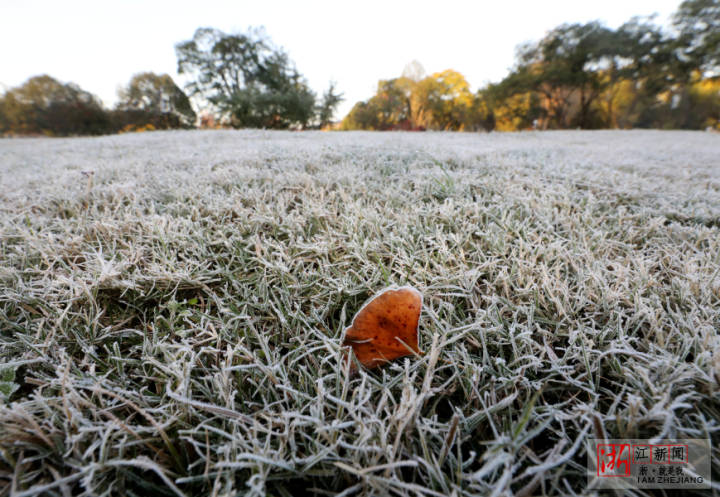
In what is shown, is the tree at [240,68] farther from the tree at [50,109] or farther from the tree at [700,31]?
the tree at [700,31]

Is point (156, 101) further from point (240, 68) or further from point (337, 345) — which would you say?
point (337, 345)

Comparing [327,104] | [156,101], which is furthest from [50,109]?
[327,104]

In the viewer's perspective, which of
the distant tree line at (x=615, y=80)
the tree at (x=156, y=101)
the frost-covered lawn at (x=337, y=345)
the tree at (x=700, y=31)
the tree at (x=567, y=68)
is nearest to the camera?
the frost-covered lawn at (x=337, y=345)

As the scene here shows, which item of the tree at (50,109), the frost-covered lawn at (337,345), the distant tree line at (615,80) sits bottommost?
the frost-covered lawn at (337,345)

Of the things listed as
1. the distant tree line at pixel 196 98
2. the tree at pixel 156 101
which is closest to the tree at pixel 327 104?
the distant tree line at pixel 196 98

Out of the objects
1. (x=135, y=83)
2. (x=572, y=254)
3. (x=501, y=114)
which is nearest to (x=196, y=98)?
(x=135, y=83)

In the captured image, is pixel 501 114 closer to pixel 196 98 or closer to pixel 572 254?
pixel 196 98

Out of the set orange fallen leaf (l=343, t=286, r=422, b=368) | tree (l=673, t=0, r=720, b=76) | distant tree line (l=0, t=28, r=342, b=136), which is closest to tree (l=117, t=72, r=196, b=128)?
distant tree line (l=0, t=28, r=342, b=136)
